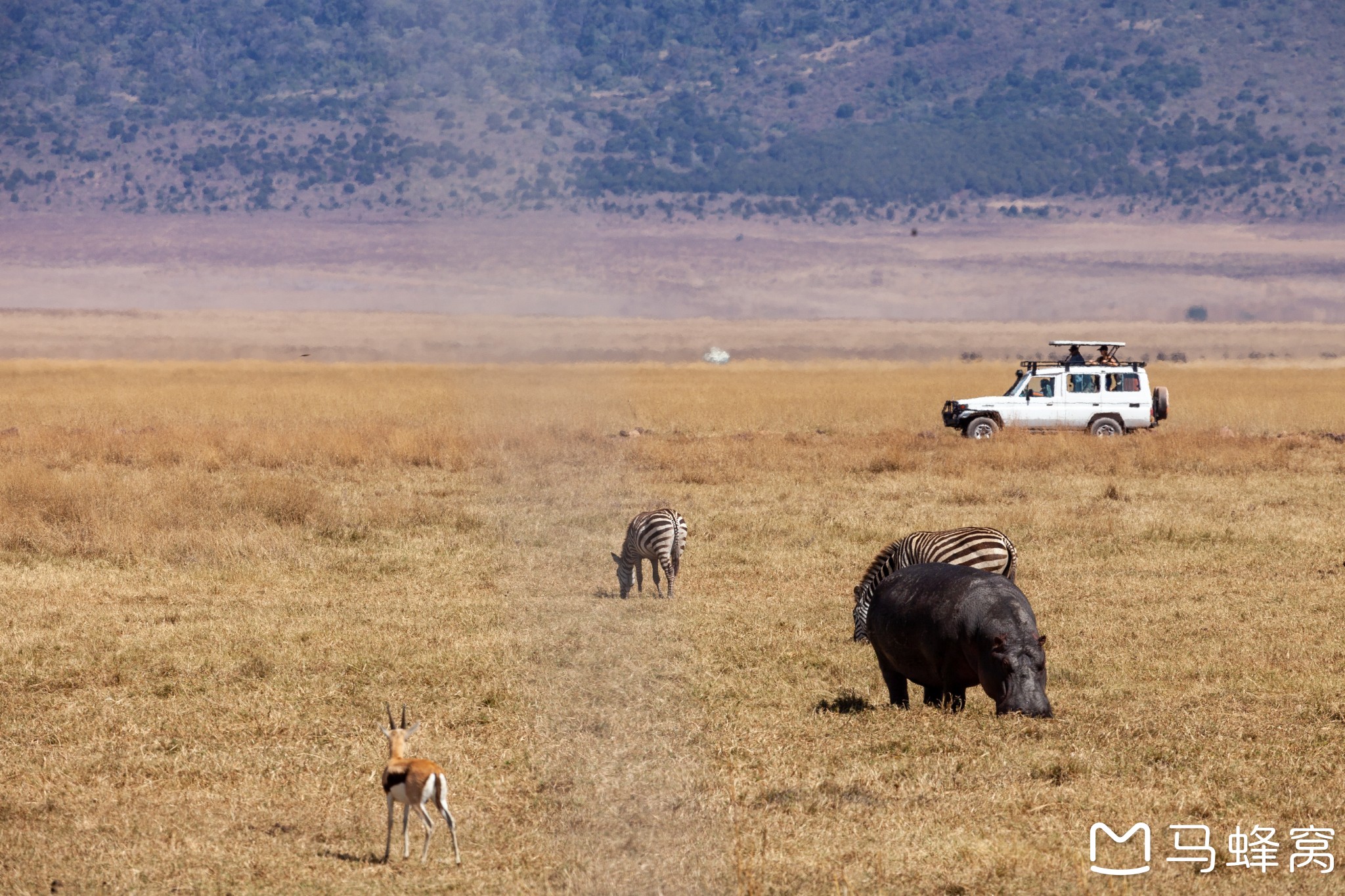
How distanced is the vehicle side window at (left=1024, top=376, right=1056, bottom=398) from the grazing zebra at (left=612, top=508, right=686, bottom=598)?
794 inches

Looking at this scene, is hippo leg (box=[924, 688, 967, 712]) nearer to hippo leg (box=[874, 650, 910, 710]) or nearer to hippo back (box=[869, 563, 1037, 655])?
hippo leg (box=[874, 650, 910, 710])

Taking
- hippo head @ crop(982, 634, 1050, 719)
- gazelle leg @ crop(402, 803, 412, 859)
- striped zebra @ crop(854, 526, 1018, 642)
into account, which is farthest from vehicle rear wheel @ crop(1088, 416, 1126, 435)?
gazelle leg @ crop(402, 803, 412, 859)

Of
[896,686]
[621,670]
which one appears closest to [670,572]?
[621,670]

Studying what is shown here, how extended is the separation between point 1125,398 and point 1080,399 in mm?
1005

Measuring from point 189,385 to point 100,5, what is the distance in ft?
467

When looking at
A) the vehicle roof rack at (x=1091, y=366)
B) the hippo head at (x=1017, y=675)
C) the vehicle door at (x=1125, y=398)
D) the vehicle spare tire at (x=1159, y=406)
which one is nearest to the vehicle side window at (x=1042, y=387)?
the vehicle roof rack at (x=1091, y=366)

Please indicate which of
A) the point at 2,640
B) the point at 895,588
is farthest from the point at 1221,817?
the point at 2,640

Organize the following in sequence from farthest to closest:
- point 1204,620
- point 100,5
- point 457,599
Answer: point 100,5
point 457,599
point 1204,620

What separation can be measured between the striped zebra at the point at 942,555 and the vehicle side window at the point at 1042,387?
21270 mm

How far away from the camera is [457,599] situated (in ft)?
50.2

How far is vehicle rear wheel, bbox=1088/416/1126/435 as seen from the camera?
110 feet

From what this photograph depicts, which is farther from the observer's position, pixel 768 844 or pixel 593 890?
pixel 768 844

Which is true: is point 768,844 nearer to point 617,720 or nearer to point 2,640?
point 617,720

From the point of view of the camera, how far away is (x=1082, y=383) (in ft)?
112
